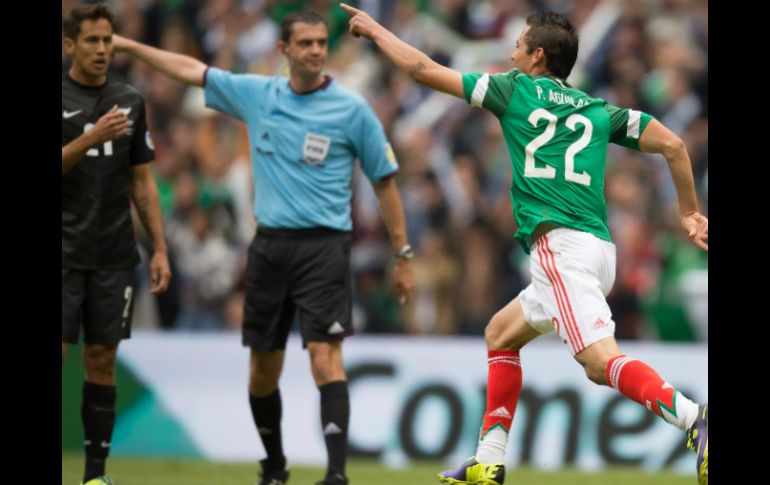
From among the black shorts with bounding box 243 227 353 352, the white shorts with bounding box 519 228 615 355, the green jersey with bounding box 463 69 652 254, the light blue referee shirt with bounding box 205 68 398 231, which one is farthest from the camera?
the light blue referee shirt with bounding box 205 68 398 231

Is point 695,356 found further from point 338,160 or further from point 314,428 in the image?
point 338,160

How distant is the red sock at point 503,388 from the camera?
716 centimetres

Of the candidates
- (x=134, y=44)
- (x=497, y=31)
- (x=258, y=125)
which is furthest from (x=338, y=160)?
(x=497, y=31)

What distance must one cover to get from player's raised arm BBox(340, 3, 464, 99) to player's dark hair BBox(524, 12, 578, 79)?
0.50 meters

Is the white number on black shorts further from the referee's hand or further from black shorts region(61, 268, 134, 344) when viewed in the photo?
the referee's hand

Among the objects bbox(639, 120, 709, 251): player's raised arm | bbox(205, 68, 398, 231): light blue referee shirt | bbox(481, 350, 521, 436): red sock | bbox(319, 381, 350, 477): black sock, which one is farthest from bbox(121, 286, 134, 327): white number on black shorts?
bbox(639, 120, 709, 251): player's raised arm

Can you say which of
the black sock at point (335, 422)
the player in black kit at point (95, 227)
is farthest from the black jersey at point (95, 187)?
the black sock at point (335, 422)

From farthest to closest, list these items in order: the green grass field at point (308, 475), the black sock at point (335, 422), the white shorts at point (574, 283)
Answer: the green grass field at point (308, 475), the black sock at point (335, 422), the white shorts at point (574, 283)

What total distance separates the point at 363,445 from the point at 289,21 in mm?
4691

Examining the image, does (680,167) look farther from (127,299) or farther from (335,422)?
(127,299)

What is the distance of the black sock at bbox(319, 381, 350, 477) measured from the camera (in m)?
7.82

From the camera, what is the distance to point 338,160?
8.34 m

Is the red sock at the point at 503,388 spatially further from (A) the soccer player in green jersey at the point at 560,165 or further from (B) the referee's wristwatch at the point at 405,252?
(B) the referee's wristwatch at the point at 405,252

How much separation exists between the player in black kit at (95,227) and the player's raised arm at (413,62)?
177 centimetres
